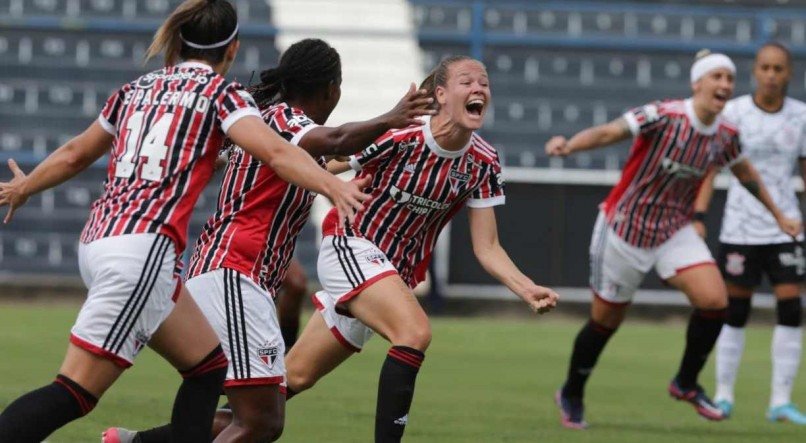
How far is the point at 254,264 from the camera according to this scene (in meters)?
6.12

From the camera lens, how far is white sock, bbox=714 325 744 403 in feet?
33.1

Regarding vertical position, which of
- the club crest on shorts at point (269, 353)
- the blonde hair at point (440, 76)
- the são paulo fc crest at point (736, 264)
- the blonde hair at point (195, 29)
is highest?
the blonde hair at point (195, 29)

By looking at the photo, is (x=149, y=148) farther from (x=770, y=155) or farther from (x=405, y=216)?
(x=770, y=155)

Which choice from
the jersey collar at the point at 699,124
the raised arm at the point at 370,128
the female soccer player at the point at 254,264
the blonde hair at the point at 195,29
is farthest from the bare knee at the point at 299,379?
the jersey collar at the point at 699,124

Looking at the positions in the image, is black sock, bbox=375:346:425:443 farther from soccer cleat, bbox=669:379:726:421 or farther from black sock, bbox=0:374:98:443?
soccer cleat, bbox=669:379:726:421

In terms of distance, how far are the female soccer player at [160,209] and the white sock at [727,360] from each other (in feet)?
17.5

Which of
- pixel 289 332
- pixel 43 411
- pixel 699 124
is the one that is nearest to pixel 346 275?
pixel 43 411

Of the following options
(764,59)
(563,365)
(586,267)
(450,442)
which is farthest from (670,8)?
(450,442)

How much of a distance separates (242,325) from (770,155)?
5493 millimetres

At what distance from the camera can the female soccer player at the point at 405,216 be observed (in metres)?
6.72

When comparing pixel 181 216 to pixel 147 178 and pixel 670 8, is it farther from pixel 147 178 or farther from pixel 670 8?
pixel 670 8

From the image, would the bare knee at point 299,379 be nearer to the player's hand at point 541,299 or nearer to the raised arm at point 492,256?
the raised arm at point 492,256

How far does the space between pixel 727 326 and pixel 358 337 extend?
4158 mm

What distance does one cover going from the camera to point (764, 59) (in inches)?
403
